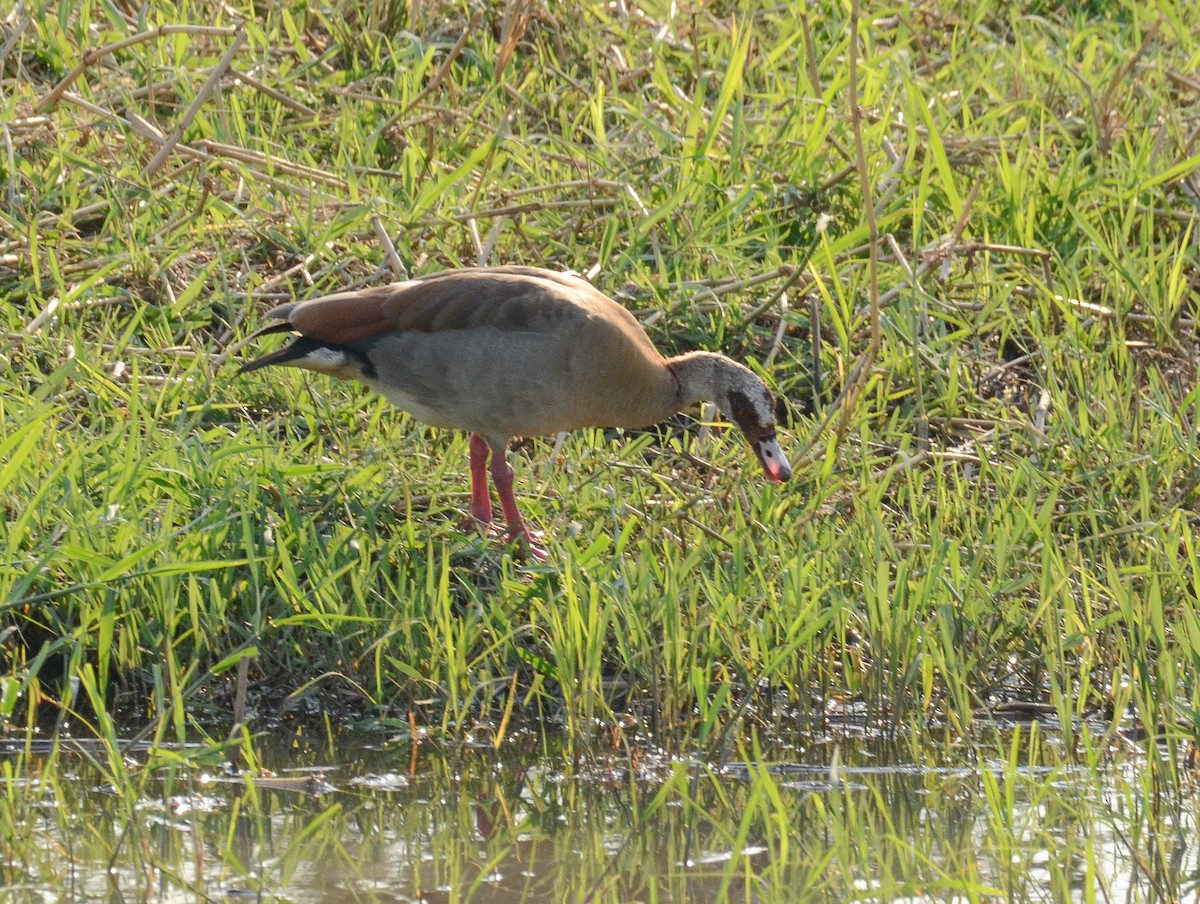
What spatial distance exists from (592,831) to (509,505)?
5.08 feet

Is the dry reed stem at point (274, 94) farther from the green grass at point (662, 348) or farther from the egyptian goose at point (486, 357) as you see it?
the egyptian goose at point (486, 357)

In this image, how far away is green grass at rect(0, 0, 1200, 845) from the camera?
434 centimetres

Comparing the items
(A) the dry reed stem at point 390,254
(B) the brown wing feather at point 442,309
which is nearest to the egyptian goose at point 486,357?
(B) the brown wing feather at point 442,309

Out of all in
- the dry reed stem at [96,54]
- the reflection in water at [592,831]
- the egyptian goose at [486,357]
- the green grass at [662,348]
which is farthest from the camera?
the dry reed stem at [96,54]

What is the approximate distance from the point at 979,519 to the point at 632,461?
1081 millimetres

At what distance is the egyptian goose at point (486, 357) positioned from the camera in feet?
16.7

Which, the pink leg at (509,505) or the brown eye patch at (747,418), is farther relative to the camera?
the brown eye patch at (747,418)

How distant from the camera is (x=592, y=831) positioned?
3697 millimetres

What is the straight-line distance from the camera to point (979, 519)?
5137 millimetres

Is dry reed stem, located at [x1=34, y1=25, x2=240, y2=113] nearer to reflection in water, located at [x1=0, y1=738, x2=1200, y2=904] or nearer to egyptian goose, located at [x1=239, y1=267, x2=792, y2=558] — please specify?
egyptian goose, located at [x1=239, y1=267, x2=792, y2=558]

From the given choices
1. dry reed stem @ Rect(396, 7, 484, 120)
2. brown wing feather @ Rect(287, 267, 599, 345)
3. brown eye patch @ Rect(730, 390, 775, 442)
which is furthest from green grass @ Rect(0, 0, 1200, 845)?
brown wing feather @ Rect(287, 267, 599, 345)

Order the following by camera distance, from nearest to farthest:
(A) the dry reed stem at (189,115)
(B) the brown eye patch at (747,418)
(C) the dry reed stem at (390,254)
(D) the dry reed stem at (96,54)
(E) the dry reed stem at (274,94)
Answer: (B) the brown eye patch at (747,418) → (C) the dry reed stem at (390,254) → (A) the dry reed stem at (189,115) → (D) the dry reed stem at (96,54) → (E) the dry reed stem at (274,94)

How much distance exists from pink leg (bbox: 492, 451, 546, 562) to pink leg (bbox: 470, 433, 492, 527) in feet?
0.14

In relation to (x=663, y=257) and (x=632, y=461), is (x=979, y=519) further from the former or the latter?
(x=663, y=257)
